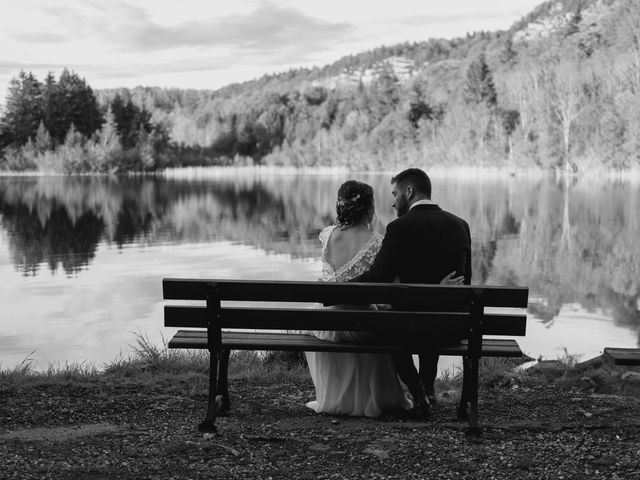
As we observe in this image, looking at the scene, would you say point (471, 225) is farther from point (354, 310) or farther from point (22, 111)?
point (22, 111)

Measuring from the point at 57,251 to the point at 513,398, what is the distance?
2130cm

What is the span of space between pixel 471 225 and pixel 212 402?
26.7 metres

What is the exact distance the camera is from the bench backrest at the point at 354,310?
5.30 metres

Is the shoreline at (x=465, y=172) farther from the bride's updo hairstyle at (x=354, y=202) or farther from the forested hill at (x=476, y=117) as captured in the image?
the bride's updo hairstyle at (x=354, y=202)

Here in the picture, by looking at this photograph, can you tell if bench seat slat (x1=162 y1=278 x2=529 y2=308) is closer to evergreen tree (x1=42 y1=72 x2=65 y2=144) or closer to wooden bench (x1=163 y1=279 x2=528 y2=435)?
wooden bench (x1=163 y1=279 x2=528 y2=435)

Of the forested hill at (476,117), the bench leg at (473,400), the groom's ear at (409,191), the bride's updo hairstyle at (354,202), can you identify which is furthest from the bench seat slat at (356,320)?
the forested hill at (476,117)

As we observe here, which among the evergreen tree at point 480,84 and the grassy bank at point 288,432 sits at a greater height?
the evergreen tree at point 480,84

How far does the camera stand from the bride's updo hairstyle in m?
5.97

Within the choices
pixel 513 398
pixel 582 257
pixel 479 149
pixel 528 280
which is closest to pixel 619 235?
pixel 582 257

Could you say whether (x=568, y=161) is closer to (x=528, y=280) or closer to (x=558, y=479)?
(x=528, y=280)

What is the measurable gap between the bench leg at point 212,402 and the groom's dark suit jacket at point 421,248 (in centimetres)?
119

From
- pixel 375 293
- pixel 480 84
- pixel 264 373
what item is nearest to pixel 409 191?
pixel 375 293

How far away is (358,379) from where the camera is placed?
6.04 meters

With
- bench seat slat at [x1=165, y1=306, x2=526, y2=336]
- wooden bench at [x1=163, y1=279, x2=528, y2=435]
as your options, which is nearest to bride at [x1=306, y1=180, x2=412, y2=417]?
wooden bench at [x1=163, y1=279, x2=528, y2=435]
